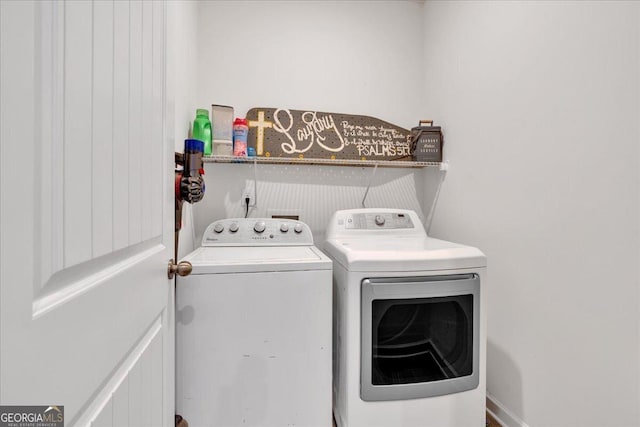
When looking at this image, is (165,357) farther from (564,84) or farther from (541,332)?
(564,84)

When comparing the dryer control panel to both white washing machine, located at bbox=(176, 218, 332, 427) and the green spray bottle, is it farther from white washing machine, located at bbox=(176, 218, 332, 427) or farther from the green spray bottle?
the green spray bottle

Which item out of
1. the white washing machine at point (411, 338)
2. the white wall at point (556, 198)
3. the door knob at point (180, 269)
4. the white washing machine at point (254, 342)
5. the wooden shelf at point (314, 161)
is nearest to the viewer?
the door knob at point (180, 269)

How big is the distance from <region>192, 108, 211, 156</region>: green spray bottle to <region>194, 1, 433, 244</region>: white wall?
296 millimetres

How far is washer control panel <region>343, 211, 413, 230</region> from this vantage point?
1.87 metres

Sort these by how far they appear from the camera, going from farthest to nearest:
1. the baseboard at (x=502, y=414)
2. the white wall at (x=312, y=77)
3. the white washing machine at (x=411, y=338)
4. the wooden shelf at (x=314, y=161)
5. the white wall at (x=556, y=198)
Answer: the white wall at (x=312, y=77), the wooden shelf at (x=314, y=161), the baseboard at (x=502, y=414), the white washing machine at (x=411, y=338), the white wall at (x=556, y=198)

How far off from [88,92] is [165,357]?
0.72 m

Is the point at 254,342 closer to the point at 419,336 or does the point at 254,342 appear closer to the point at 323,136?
the point at 419,336

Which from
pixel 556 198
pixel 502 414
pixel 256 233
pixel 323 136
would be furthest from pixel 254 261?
pixel 502 414

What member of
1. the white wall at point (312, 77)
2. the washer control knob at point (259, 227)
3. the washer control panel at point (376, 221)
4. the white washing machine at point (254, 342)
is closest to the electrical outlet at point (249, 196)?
the white wall at point (312, 77)

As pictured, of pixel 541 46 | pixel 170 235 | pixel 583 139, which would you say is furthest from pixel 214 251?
pixel 541 46

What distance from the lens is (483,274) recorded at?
1.32 metres

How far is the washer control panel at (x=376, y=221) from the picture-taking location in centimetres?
187

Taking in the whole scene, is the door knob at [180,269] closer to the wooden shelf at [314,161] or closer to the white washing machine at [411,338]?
the white washing machine at [411,338]

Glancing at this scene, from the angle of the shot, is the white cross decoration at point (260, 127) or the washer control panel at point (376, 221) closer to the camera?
the washer control panel at point (376, 221)
